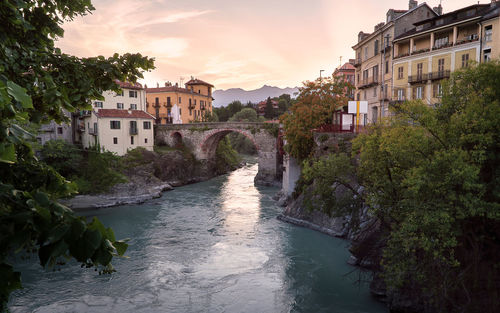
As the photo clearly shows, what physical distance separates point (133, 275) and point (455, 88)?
48.0 feet

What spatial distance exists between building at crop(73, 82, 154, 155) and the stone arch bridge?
15.0 feet

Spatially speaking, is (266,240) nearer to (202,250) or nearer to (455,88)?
(202,250)

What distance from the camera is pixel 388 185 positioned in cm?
1128

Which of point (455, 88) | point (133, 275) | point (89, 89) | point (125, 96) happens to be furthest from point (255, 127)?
point (89, 89)

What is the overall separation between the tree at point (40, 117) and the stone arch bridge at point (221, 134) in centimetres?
3327

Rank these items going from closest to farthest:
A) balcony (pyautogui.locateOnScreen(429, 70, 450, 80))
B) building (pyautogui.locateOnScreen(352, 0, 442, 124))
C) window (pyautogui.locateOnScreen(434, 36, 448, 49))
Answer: balcony (pyautogui.locateOnScreen(429, 70, 450, 80)) → window (pyautogui.locateOnScreen(434, 36, 448, 49)) → building (pyautogui.locateOnScreen(352, 0, 442, 124))

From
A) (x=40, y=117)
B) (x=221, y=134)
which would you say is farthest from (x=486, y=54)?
(x=40, y=117)

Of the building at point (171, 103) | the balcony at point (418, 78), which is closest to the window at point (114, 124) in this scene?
the building at point (171, 103)

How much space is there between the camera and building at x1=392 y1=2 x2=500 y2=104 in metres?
24.1

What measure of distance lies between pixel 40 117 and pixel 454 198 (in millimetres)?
9308

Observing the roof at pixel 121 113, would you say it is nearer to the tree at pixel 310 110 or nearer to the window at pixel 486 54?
the tree at pixel 310 110

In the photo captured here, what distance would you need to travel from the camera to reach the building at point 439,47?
79.2 ft

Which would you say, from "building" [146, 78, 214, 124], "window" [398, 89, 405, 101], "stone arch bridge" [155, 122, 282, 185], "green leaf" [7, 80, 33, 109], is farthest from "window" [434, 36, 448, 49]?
"building" [146, 78, 214, 124]

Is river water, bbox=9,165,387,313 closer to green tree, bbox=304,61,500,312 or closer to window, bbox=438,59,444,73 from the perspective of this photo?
green tree, bbox=304,61,500,312
